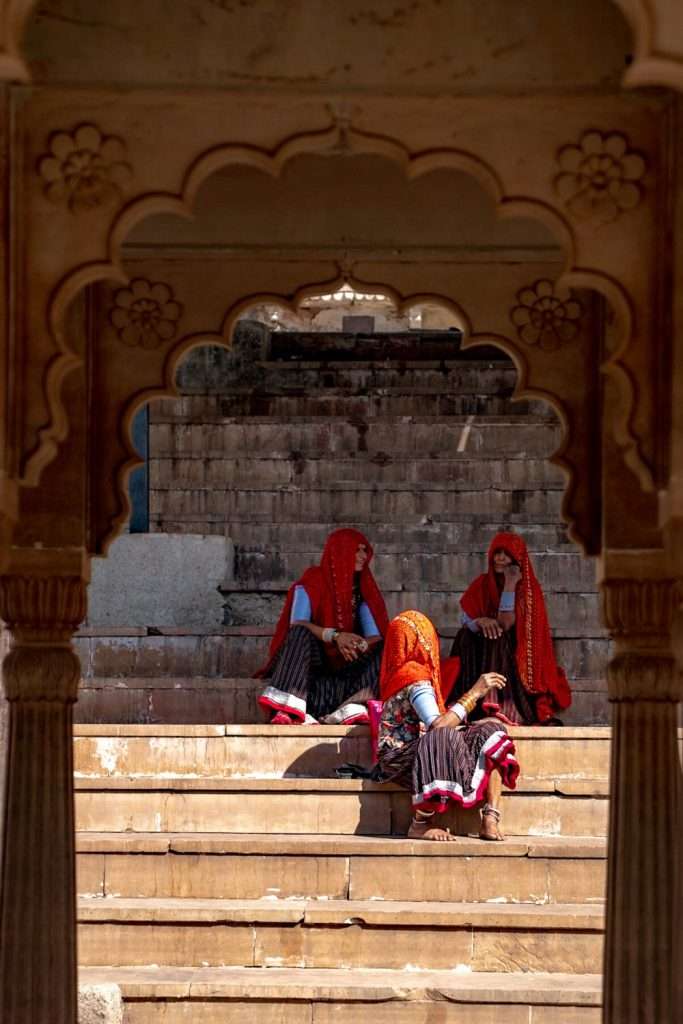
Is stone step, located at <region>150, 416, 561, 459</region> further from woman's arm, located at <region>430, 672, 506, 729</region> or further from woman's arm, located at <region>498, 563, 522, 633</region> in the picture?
woman's arm, located at <region>430, 672, 506, 729</region>

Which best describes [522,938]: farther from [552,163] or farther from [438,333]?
[438,333]

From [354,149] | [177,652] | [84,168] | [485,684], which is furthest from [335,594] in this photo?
[84,168]

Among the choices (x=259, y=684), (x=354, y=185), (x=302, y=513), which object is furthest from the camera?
(x=302, y=513)

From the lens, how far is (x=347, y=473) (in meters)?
19.5

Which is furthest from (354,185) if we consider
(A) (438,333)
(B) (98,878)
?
(A) (438,333)

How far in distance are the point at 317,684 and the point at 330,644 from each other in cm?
33

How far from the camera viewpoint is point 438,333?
22.4 m

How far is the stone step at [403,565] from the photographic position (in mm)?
17734

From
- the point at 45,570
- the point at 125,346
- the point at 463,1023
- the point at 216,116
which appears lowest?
the point at 463,1023

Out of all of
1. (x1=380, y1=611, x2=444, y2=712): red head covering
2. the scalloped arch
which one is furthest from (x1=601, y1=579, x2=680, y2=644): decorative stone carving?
(x1=380, y1=611, x2=444, y2=712): red head covering

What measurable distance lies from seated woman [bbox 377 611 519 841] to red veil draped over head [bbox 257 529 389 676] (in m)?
1.63

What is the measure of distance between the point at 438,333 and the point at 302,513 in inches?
153

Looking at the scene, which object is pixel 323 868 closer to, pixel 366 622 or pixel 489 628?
pixel 489 628

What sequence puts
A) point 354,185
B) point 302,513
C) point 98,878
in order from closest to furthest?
point 354,185 → point 98,878 → point 302,513
